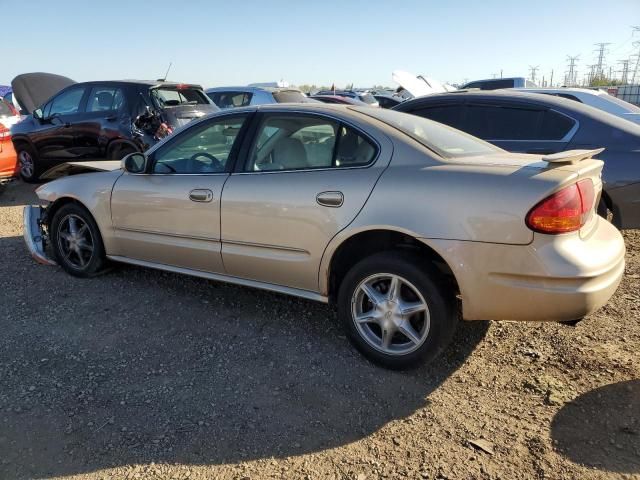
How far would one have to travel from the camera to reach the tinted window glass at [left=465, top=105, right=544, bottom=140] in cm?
529

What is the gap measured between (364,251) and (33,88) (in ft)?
42.4

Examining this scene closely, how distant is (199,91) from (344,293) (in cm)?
651

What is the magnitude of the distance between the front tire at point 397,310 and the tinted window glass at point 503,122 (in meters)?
2.99

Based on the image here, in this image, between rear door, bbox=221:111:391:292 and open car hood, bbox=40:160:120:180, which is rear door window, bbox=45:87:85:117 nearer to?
open car hood, bbox=40:160:120:180

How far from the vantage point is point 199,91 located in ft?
28.5

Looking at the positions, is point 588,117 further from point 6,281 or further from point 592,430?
point 6,281

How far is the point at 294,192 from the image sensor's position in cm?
336

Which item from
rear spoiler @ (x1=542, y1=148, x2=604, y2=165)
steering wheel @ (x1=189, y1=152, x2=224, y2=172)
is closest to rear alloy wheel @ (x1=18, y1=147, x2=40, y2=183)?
steering wheel @ (x1=189, y1=152, x2=224, y2=172)

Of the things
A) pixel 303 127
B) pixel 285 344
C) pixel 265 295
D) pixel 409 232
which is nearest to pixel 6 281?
pixel 265 295

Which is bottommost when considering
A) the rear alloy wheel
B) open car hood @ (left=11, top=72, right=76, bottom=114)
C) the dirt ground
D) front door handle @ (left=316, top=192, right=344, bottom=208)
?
the dirt ground

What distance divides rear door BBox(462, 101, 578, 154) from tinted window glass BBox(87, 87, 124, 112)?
208 inches

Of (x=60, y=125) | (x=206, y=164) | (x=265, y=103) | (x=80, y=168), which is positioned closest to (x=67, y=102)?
(x=60, y=125)

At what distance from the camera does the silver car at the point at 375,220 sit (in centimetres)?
271

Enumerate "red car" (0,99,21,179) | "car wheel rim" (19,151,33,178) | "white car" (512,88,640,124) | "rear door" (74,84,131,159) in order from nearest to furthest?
"red car" (0,99,21,179) → "rear door" (74,84,131,159) → "white car" (512,88,640,124) → "car wheel rim" (19,151,33,178)
